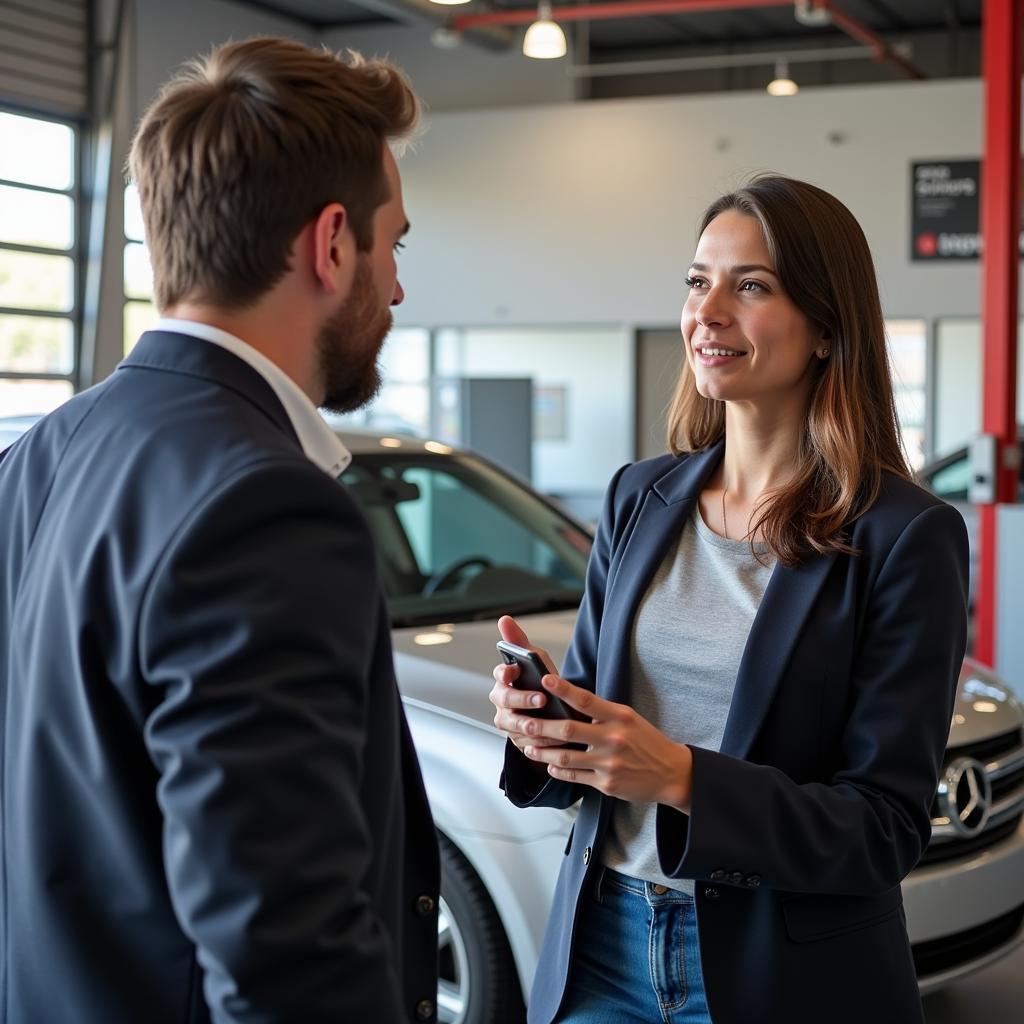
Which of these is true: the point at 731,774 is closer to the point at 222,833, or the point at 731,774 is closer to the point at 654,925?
the point at 654,925

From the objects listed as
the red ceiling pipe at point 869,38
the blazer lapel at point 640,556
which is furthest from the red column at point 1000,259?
the blazer lapel at point 640,556

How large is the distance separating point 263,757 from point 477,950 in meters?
1.90

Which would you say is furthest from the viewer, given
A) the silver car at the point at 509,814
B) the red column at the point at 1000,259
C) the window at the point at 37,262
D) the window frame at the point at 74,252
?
the window frame at the point at 74,252

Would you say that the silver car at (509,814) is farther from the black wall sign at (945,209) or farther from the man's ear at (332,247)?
the black wall sign at (945,209)

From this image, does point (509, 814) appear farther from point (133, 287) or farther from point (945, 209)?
point (133, 287)

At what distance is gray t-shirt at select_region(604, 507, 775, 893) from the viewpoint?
5.57 ft

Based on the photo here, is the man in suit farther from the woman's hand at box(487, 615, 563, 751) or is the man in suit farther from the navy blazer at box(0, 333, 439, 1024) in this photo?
the woman's hand at box(487, 615, 563, 751)

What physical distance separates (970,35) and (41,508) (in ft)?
52.6

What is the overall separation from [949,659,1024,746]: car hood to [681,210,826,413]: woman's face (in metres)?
1.39

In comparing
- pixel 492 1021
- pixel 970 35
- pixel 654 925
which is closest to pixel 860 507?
pixel 654 925

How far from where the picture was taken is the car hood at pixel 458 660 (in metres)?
2.82

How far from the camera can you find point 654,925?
5.49 ft

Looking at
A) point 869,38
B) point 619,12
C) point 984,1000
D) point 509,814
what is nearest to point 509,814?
point 509,814

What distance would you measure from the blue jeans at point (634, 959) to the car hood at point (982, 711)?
4.69ft
